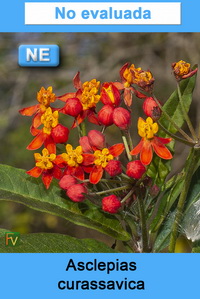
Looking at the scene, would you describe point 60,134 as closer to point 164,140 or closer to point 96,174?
point 96,174

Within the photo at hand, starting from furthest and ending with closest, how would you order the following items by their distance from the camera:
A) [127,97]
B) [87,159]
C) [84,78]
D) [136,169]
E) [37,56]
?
1. [84,78]
2. [37,56]
3. [127,97]
4. [87,159]
5. [136,169]

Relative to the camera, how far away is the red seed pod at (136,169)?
4.61 feet

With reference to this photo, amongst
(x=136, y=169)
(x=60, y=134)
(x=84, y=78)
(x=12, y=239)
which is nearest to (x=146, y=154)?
(x=136, y=169)

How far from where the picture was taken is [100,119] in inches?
61.0

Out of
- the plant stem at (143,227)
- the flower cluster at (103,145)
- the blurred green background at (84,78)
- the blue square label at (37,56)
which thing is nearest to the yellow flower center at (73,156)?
the flower cluster at (103,145)

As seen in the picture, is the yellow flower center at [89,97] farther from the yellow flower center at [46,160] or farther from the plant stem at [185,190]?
the plant stem at [185,190]

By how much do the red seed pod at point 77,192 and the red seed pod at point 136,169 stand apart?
15cm

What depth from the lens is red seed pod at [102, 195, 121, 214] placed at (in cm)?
144

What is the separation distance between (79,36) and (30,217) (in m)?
1.47

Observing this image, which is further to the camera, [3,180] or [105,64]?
[105,64]

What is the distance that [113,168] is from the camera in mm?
1430

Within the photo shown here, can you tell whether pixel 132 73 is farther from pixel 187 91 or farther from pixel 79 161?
pixel 79 161

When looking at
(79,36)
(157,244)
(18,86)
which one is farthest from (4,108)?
(157,244)

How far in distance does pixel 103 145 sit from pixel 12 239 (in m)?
0.45
